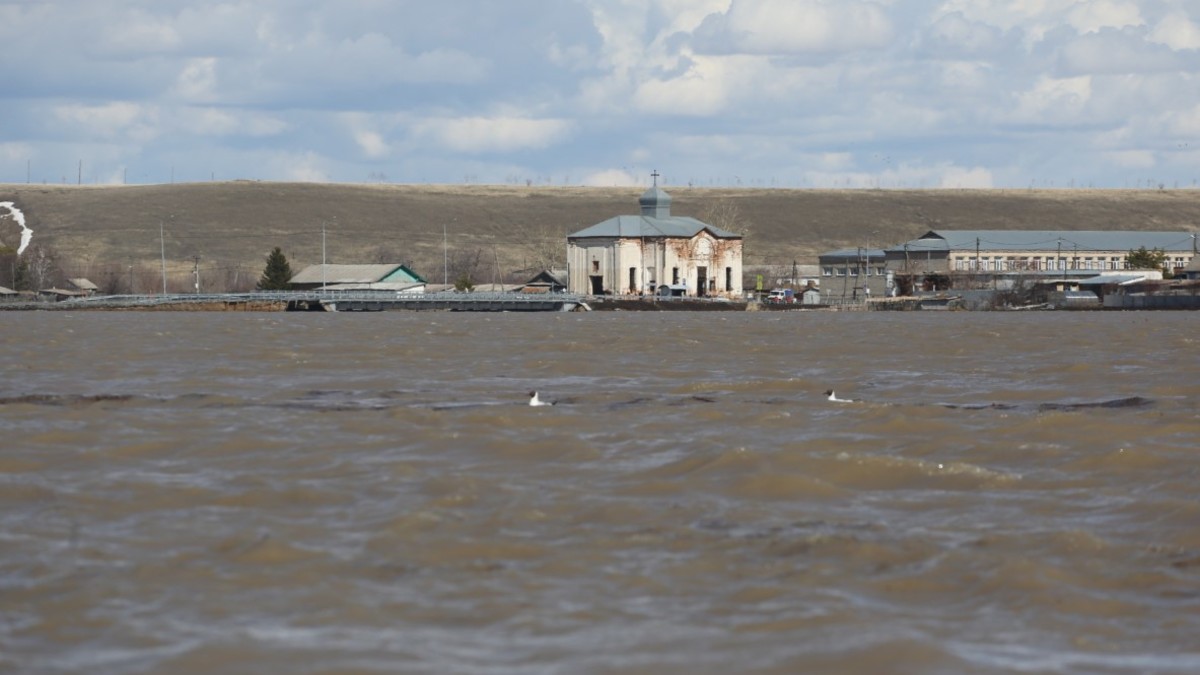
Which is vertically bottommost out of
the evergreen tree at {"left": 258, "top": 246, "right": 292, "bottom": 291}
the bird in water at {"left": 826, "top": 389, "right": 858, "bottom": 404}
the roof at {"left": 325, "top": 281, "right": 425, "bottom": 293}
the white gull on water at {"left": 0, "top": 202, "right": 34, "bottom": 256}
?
the bird in water at {"left": 826, "top": 389, "right": 858, "bottom": 404}

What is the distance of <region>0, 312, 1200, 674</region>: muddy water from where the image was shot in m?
8.68

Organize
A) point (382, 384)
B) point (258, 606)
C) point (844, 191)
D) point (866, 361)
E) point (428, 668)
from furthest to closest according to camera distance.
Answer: point (844, 191)
point (866, 361)
point (382, 384)
point (258, 606)
point (428, 668)

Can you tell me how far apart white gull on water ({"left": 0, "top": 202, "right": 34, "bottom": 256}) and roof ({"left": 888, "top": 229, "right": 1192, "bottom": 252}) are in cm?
7910

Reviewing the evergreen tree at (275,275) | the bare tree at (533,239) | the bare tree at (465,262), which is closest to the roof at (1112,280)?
the bare tree at (533,239)

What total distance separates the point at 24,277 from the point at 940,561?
115 metres

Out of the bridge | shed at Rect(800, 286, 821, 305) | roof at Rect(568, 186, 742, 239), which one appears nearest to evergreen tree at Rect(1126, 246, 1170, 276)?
shed at Rect(800, 286, 821, 305)

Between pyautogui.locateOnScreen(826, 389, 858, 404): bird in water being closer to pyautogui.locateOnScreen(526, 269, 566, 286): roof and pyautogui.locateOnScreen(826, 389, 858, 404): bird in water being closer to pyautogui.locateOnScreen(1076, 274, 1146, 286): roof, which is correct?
pyautogui.locateOnScreen(1076, 274, 1146, 286): roof

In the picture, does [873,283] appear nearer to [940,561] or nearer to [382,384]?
[382,384]

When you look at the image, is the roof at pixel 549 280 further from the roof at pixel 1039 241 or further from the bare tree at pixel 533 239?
the bare tree at pixel 533 239

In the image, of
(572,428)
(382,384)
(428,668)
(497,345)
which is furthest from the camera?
(497,345)

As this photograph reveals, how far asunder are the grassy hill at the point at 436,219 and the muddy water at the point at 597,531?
382 ft

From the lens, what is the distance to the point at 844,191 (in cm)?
19875

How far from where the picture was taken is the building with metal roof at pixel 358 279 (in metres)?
113

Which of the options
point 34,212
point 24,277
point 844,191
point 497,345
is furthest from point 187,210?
point 497,345
